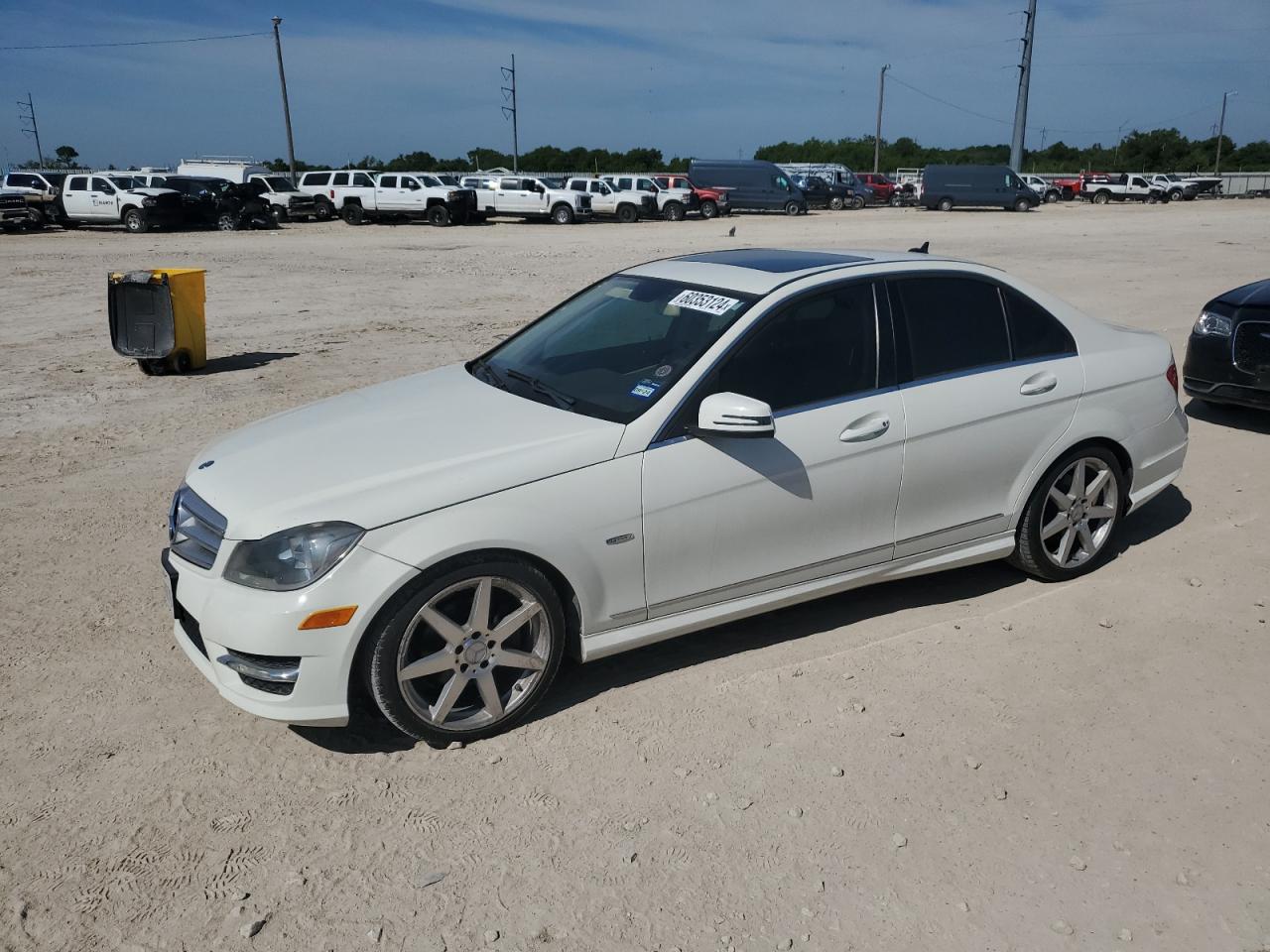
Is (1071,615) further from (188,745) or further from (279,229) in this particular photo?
(279,229)

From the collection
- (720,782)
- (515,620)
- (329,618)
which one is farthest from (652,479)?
(329,618)

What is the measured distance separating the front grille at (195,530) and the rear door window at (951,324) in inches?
110

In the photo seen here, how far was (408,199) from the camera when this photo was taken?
35.8m

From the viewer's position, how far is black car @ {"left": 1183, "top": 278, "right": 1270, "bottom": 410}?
741cm

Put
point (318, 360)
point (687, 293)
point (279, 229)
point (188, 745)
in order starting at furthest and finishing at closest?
1. point (279, 229)
2. point (318, 360)
3. point (687, 293)
4. point (188, 745)

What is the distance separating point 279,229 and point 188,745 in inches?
1318

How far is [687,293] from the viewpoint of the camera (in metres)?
4.46

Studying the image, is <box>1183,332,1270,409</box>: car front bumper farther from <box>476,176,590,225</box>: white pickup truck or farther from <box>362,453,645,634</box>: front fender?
<box>476,176,590,225</box>: white pickup truck

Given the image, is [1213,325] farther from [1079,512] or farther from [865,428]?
[865,428]

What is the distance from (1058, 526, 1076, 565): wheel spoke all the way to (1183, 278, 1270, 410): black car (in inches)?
136

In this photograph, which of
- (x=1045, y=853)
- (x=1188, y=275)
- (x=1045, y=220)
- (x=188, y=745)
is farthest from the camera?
(x=1045, y=220)

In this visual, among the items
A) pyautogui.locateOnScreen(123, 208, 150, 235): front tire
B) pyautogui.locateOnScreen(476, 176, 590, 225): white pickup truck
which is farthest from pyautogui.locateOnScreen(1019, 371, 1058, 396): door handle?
pyautogui.locateOnScreen(476, 176, 590, 225): white pickup truck

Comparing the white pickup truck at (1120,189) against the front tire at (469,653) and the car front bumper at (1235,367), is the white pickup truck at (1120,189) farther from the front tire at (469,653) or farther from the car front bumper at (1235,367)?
the front tire at (469,653)

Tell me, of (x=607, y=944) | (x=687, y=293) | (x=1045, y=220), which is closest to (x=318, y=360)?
(x=687, y=293)
